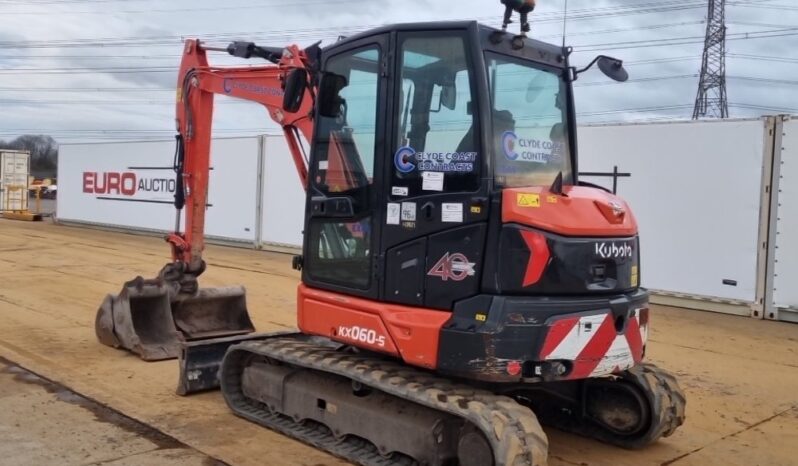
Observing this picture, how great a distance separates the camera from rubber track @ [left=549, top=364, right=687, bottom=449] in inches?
198

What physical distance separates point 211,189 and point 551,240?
17.9 meters

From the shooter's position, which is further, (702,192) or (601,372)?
(702,192)

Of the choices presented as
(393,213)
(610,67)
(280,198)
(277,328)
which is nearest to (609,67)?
(610,67)

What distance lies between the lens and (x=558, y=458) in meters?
5.07

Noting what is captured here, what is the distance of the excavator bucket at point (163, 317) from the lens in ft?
24.8

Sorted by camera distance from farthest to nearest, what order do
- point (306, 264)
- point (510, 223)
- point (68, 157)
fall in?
point (68, 157), point (306, 264), point (510, 223)

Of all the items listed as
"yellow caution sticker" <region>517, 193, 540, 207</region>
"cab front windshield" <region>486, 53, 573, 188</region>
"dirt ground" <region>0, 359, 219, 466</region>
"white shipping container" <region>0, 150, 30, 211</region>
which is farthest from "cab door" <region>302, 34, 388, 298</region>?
"white shipping container" <region>0, 150, 30, 211</region>

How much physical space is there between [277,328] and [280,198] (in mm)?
9997

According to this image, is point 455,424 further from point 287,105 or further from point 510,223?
point 287,105

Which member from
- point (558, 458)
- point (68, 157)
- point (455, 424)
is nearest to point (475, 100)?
point (455, 424)

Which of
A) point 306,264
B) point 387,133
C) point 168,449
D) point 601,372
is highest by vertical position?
point 387,133

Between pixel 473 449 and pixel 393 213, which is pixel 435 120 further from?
pixel 473 449

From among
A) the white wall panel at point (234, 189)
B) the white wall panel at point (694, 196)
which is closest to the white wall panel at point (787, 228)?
the white wall panel at point (694, 196)

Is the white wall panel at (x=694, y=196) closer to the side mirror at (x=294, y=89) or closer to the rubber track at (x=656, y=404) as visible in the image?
the rubber track at (x=656, y=404)
